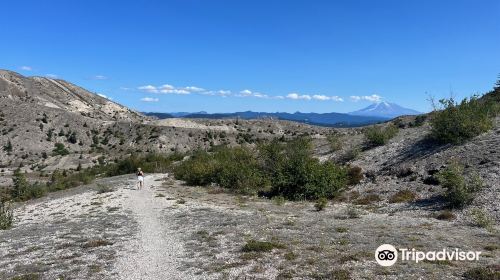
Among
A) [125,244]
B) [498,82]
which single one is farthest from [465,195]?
[498,82]

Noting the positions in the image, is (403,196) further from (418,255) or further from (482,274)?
(482,274)

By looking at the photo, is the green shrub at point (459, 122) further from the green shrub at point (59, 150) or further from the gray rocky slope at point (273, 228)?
the green shrub at point (59, 150)

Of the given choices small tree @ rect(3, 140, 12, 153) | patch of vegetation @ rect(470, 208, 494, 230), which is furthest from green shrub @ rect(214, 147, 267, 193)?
small tree @ rect(3, 140, 12, 153)

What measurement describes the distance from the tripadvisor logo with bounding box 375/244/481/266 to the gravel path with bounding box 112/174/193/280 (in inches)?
235

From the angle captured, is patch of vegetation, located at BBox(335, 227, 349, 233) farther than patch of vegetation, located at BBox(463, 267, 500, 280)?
Yes

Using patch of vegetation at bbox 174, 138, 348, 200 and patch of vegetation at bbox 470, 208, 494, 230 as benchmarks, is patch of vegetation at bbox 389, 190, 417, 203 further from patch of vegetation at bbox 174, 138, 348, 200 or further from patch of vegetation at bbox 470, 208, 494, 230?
patch of vegetation at bbox 470, 208, 494, 230

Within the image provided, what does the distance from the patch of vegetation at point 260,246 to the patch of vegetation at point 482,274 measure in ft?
20.4

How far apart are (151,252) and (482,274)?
10.7 meters

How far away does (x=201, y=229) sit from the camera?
807 inches

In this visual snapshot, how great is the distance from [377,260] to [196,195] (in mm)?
23435

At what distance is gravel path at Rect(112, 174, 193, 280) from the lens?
531 inches

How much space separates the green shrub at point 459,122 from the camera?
33.2 metres

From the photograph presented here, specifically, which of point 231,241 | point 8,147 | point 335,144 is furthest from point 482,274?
point 8,147

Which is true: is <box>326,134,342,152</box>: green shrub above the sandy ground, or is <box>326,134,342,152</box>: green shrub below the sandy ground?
above
